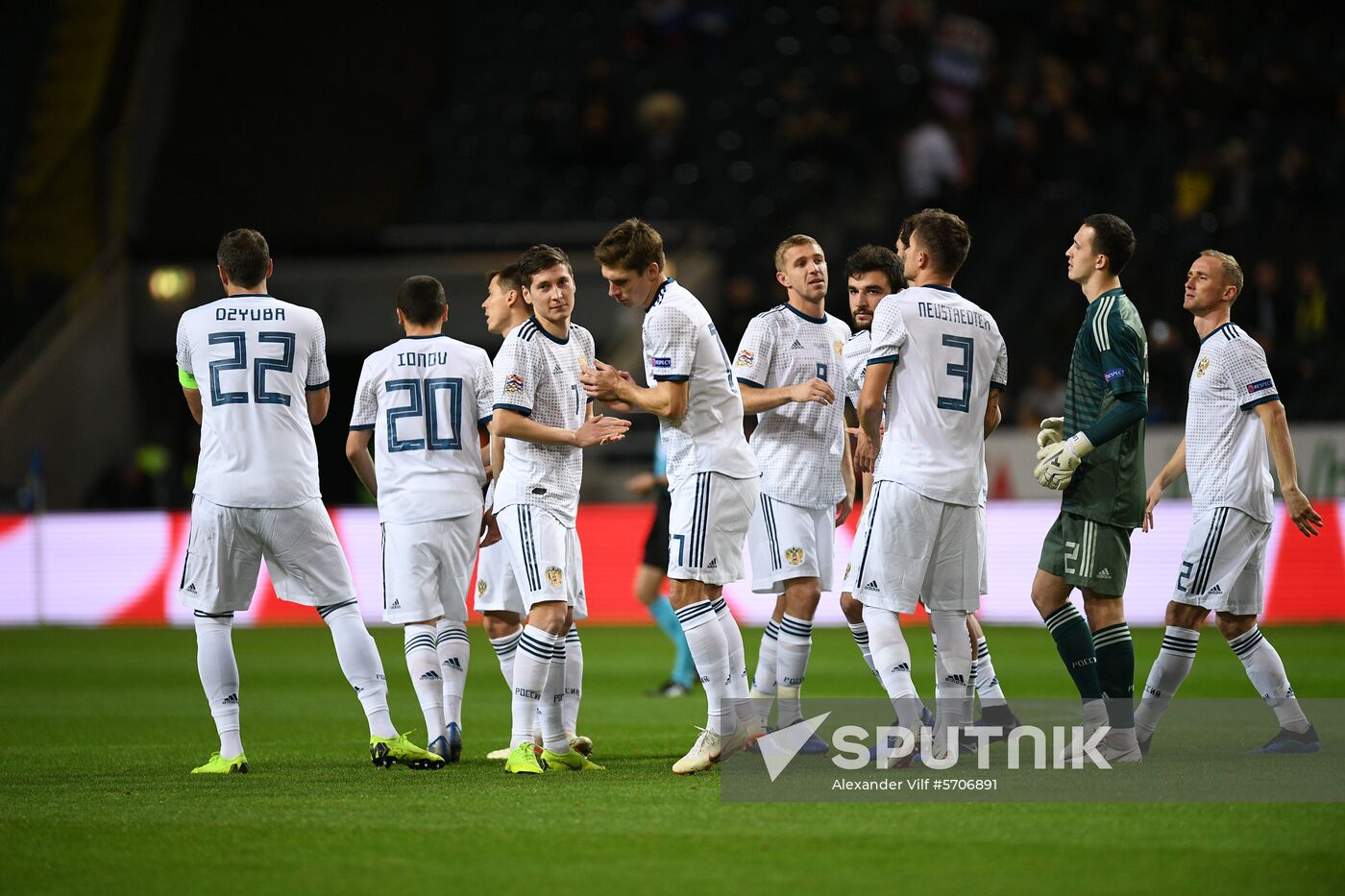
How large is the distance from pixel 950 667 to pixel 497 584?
2406 mm

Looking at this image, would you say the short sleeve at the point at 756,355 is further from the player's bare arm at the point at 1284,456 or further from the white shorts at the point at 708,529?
the player's bare arm at the point at 1284,456

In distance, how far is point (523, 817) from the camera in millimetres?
5887

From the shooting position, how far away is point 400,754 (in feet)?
24.4

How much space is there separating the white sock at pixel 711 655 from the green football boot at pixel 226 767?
2.10m

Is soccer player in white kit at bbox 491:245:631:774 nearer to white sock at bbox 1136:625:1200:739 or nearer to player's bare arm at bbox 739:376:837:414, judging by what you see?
player's bare arm at bbox 739:376:837:414

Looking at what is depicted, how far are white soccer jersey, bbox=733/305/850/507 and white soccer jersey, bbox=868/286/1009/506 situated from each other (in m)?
1.05

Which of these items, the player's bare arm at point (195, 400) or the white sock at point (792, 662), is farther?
the white sock at point (792, 662)

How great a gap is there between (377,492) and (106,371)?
17.1 metres

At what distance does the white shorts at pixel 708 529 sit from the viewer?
700 cm

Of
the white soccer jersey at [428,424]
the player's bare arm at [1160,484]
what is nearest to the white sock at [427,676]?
the white soccer jersey at [428,424]

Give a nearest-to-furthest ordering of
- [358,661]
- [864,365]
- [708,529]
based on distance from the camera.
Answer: [708,529] < [358,661] < [864,365]

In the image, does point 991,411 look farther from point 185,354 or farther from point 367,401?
point 185,354

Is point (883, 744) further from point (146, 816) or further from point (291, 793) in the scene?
point (146, 816)

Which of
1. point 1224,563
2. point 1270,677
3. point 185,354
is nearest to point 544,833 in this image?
point 185,354
